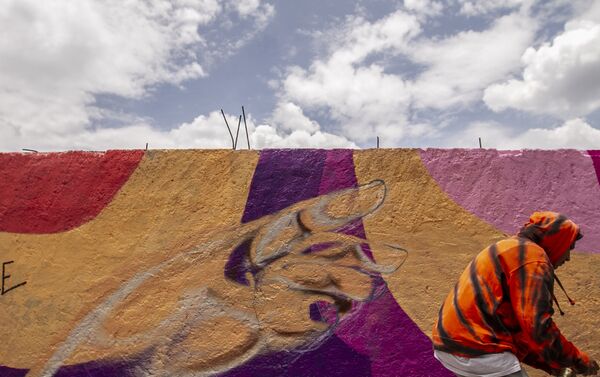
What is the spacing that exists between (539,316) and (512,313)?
12 cm

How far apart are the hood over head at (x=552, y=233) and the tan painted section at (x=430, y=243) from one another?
47.2 inches

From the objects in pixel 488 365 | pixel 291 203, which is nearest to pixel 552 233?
pixel 488 365

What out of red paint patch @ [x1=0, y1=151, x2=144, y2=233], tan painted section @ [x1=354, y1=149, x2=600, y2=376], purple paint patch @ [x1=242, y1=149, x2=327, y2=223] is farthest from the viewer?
red paint patch @ [x1=0, y1=151, x2=144, y2=233]

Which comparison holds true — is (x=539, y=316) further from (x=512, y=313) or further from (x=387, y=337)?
(x=387, y=337)

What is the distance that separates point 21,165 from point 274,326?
220 centimetres

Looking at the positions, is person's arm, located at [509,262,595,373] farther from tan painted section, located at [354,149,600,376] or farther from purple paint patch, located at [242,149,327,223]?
purple paint patch, located at [242,149,327,223]

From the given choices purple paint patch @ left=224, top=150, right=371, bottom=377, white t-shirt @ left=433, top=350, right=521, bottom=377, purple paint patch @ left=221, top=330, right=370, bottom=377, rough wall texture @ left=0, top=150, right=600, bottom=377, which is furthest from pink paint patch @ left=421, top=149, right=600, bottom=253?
white t-shirt @ left=433, top=350, right=521, bottom=377

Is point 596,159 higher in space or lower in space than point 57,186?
lower

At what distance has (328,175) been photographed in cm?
342

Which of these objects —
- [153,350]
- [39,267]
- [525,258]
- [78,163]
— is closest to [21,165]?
[78,163]

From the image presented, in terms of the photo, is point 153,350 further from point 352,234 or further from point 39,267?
point 352,234

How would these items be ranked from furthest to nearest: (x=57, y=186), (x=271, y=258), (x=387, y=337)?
(x=57, y=186) → (x=271, y=258) → (x=387, y=337)

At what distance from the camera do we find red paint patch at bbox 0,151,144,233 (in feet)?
11.6

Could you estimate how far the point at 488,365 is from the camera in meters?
1.91
